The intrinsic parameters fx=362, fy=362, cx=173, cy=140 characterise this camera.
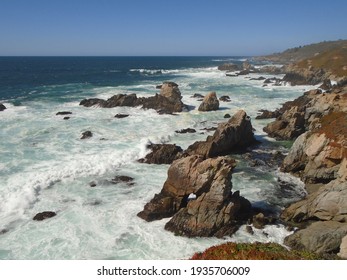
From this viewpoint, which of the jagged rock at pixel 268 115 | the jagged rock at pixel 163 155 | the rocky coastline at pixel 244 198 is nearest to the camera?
the rocky coastline at pixel 244 198


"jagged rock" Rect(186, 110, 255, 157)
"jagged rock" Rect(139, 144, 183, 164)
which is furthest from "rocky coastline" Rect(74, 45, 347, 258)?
"jagged rock" Rect(186, 110, 255, 157)

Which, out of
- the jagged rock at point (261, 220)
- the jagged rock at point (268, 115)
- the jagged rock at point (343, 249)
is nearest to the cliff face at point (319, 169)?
the jagged rock at point (343, 249)

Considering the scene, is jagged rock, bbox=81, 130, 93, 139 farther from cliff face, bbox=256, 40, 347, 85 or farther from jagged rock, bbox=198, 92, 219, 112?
cliff face, bbox=256, 40, 347, 85

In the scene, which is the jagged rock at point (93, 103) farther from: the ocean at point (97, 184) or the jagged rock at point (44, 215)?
the jagged rock at point (44, 215)

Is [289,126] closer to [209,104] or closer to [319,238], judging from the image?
[209,104]

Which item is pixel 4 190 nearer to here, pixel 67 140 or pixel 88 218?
pixel 88 218

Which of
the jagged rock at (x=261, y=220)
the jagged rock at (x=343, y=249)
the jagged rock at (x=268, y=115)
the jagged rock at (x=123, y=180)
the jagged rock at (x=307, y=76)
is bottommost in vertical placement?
the jagged rock at (x=261, y=220)
